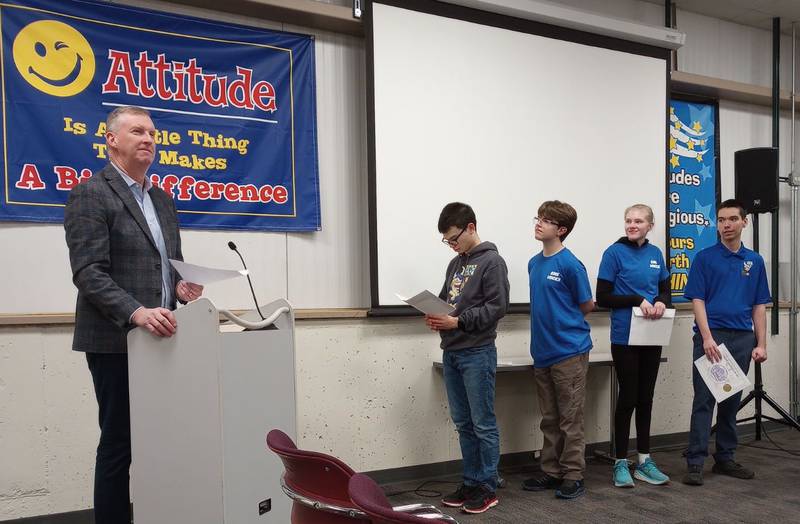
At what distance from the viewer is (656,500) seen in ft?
10.5

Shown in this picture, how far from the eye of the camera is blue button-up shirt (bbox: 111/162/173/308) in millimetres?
2053

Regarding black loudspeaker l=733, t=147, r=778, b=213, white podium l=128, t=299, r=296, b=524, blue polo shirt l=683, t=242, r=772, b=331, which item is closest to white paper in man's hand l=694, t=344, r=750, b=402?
blue polo shirt l=683, t=242, r=772, b=331

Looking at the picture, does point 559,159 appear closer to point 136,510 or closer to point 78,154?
point 78,154

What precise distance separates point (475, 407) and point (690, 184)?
296 cm

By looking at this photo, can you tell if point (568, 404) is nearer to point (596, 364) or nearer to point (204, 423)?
point (596, 364)

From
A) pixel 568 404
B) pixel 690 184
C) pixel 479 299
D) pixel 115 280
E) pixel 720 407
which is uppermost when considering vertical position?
pixel 690 184

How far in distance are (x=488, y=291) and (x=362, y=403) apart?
1050mm

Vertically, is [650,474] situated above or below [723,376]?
below

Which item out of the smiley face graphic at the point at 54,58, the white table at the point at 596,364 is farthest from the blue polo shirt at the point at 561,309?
the smiley face graphic at the point at 54,58

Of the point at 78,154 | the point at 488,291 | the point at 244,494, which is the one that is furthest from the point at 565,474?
the point at 78,154

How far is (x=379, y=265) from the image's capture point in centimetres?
353

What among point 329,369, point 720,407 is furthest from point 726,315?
point 329,369

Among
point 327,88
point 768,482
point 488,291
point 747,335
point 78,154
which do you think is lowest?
point 768,482

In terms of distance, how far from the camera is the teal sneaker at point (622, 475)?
342 centimetres
